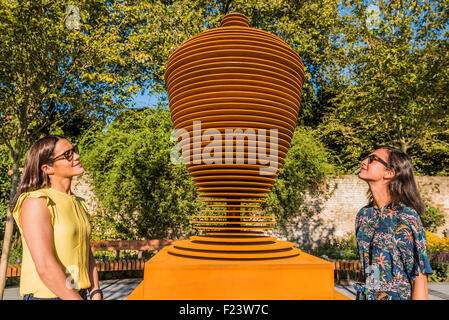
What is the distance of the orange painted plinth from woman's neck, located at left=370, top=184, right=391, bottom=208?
69 cm

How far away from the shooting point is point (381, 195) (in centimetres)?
193

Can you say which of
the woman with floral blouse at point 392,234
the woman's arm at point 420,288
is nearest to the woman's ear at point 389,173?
the woman with floral blouse at point 392,234

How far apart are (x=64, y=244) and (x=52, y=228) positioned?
115 mm

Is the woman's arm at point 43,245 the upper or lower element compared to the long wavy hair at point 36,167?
lower

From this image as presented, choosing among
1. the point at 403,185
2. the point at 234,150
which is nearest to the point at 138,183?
the point at 234,150

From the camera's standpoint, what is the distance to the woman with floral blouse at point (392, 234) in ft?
5.52

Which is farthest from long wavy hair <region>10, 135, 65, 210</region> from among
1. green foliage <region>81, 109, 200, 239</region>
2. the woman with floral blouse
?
green foliage <region>81, 109, 200, 239</region>

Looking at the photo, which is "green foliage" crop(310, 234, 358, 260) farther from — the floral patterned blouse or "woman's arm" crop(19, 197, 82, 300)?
"woman's arm" crop(19, 197, 82, 300)

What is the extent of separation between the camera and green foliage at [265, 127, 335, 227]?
924cm

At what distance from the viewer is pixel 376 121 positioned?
11234 millimetres

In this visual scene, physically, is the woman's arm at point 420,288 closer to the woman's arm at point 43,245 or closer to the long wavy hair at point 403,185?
the long wavy hair at point 403,185

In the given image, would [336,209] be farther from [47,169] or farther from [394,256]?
[47,169]

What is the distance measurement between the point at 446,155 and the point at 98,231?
52.8 feet

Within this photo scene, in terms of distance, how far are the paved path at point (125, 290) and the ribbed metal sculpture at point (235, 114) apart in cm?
433
